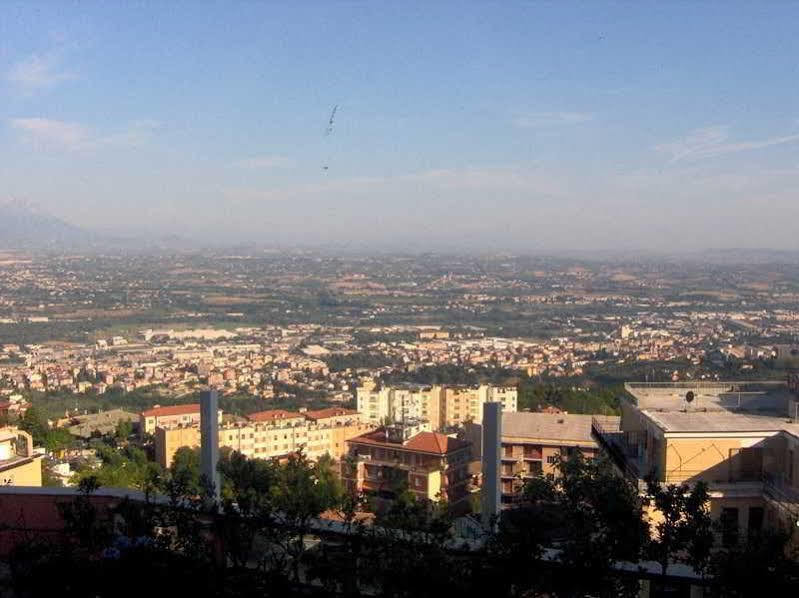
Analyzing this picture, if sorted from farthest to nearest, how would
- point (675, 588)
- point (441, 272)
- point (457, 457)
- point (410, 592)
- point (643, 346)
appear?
point (441, 272) → point (643, 346) → point (457, 457) → point (675, 588) → point (410, 592)

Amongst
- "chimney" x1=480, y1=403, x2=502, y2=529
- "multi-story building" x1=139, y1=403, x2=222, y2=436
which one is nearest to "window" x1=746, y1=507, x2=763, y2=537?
"chimney" x1=480, y1=403, x2=502, y2=529

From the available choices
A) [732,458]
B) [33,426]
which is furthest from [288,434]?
[732,458]

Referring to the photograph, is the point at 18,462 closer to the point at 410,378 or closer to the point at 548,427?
the point at 548,427

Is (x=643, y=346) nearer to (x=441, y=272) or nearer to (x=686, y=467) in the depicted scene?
(x=686, y=467)

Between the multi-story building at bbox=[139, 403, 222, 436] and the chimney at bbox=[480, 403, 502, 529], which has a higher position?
the chimney at bbox=[480, 403, 502, 529]

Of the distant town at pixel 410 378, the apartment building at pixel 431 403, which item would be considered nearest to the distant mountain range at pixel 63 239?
the distant town at pixel 410 378

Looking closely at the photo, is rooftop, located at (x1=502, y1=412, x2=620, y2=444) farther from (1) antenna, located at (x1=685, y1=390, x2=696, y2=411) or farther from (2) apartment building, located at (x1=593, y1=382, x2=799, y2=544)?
(2) apartment building, located at (x1=593, y1=382, x2=799, y2=544)

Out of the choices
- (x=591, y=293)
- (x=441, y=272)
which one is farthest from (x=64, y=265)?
(x=591, y=293)
